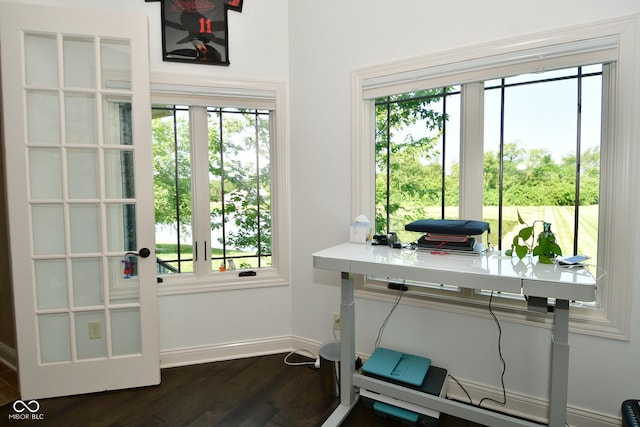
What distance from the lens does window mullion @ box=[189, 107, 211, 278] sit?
99.3 inches

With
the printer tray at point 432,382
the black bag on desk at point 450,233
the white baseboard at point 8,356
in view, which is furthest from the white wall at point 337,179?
the white baseboard at point 8,356

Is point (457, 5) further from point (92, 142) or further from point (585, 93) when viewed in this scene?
point (92, 142)

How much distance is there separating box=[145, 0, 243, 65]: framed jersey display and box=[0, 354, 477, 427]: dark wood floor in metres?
2.19

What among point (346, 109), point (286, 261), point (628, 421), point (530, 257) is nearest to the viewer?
point (628, 421)

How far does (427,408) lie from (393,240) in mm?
889

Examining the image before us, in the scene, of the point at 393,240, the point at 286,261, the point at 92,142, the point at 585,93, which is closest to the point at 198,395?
the point at 286,261

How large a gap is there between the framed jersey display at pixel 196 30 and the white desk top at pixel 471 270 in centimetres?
166

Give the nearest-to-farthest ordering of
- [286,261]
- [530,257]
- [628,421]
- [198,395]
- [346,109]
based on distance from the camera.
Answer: [628,421]
[530,257]
[198,395]
[346,109]
[286,261]

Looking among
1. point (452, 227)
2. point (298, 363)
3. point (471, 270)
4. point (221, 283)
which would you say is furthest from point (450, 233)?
point (221, 283)

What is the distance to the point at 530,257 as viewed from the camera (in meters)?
1.67

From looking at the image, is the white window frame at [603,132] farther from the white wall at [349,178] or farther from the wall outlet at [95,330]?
the wall outlet at [95,330]

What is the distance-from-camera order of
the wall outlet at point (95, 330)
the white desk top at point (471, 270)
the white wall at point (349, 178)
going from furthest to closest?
the wall outlet at point (95, 330)
the white wall at point (349, 178)
the white desk top at point (471, 270)

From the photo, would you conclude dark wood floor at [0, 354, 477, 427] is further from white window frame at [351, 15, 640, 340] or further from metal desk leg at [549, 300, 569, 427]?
white window frame at [351, 15, 640, 340]

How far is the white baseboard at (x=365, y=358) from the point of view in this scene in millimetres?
1747
